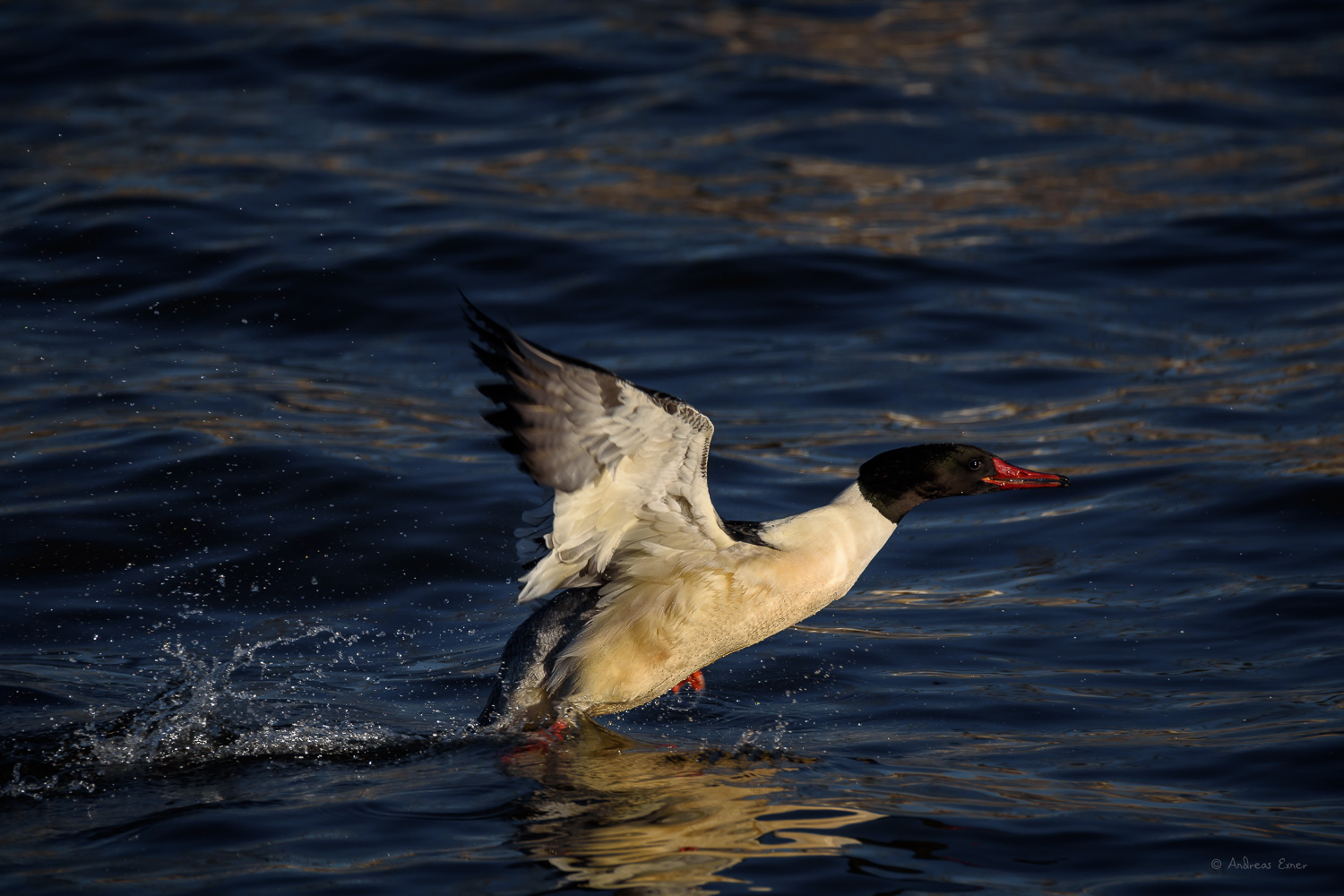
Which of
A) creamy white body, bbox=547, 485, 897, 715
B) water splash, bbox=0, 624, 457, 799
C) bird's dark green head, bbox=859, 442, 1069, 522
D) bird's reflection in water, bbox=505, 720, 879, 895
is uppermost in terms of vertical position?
bird's dark green head, bbox=859, 442, 1069, 522

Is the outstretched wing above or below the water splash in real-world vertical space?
above

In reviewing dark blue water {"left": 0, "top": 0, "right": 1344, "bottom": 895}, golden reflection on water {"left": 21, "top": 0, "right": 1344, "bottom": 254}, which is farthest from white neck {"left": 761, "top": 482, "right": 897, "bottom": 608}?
golden reflection on water {"left": 21, "top": 0, "right": 1344, "bottom": 254}

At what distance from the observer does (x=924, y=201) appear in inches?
528

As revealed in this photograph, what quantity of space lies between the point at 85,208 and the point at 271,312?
2.46 meters

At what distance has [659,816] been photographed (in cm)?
483

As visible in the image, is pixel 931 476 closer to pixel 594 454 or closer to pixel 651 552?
pixel 651 552

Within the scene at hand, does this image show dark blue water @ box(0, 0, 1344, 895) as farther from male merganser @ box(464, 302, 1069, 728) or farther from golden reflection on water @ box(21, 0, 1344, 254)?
male merganser @ box(464, 302, 1069, 728)

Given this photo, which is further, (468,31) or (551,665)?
(468,31)

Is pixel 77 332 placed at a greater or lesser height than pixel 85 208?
lesser

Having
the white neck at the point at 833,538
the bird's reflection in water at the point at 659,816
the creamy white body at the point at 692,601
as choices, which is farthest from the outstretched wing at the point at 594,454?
the bird's reflection in water at the point at 659,816

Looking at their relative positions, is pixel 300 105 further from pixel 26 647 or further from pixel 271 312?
pixel 26 647

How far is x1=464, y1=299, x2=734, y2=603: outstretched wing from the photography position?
184 inches

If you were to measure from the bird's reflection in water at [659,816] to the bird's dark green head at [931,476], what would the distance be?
3.67 feet

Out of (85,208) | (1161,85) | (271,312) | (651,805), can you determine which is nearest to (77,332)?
(271,312)
